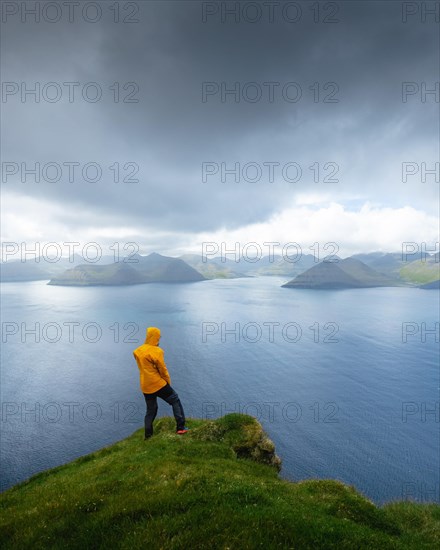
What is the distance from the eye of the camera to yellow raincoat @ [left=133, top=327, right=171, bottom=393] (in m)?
14.5

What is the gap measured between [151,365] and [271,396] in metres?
87.5

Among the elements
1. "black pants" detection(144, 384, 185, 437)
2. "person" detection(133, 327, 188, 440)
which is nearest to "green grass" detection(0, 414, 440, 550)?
"black pants" detection(144, 384, 185, 437)

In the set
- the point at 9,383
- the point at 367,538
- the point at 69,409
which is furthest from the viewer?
the point at 9,383

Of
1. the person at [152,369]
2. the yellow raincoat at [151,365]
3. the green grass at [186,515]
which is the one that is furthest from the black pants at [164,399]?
the green grass at [186,515]

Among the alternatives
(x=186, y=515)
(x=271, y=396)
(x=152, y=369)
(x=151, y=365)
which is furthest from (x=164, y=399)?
(x=271, y=396)

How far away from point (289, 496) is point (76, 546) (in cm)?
687

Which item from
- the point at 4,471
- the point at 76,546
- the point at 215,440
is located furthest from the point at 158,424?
the point at 4,471

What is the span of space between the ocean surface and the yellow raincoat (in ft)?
32.6

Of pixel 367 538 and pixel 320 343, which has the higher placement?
pixel 367 538

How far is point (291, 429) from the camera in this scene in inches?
3056

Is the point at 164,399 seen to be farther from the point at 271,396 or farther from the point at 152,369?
the point at 271,396

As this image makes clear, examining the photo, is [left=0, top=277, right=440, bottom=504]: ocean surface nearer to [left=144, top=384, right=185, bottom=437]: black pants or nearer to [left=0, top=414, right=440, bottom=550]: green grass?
[left=144, top=384, right=185, bottom=437]: black pants

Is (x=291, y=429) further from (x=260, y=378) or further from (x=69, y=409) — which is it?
(x=69, y=409)

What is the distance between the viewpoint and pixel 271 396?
3676 inches
